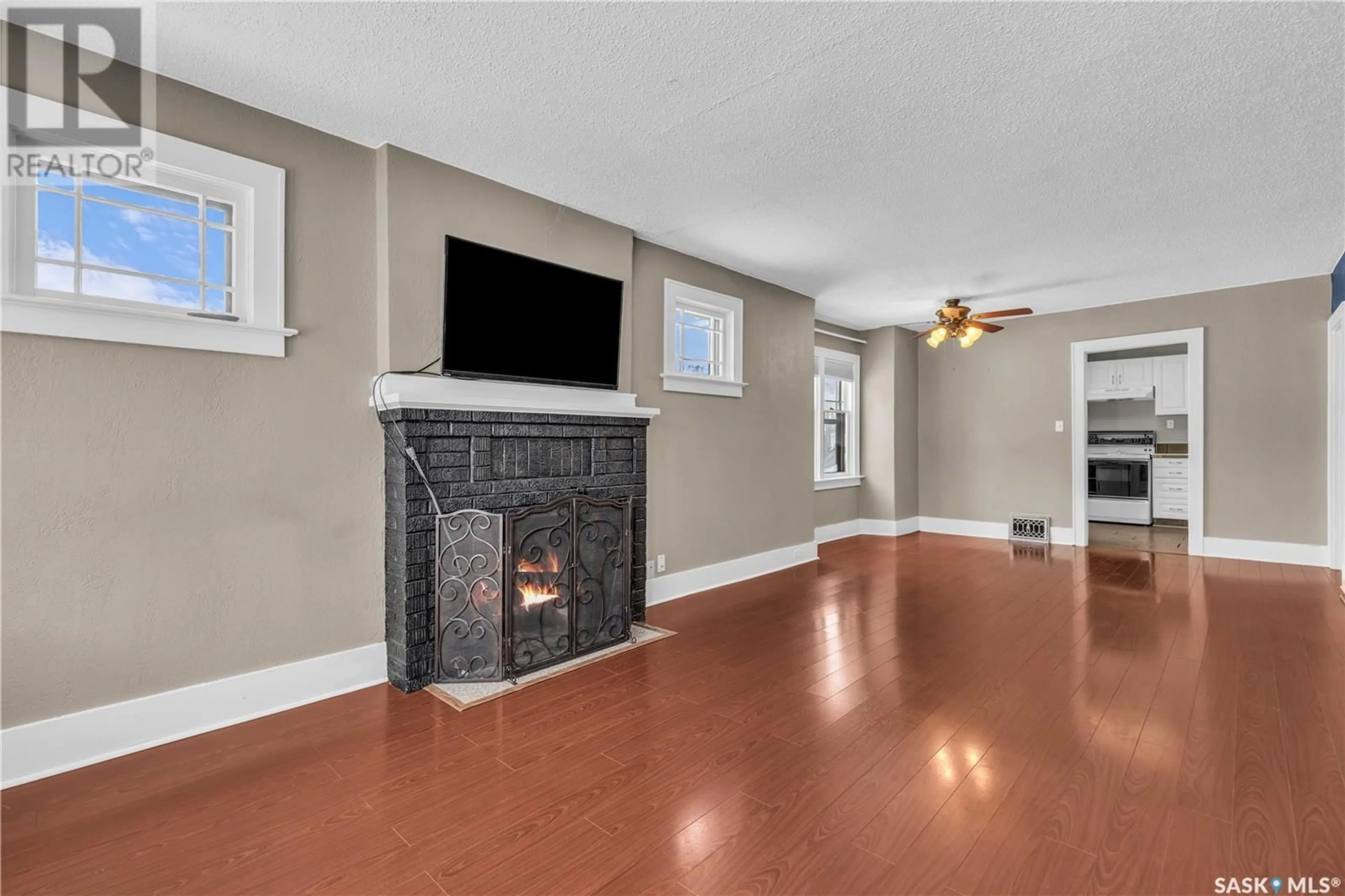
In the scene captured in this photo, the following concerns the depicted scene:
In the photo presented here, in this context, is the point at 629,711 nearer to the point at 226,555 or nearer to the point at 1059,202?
the point at 226,555

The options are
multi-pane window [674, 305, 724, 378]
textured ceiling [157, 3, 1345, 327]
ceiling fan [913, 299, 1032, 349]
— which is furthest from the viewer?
ceiling fan [913, 299, 1032, 349]

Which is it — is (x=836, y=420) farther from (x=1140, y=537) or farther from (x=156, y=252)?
(x=156, y=252)

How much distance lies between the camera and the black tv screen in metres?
3.00

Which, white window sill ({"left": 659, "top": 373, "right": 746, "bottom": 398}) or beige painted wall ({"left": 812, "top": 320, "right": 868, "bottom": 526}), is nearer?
white window sill ({"left": 659, "top": 373, "right": 746, "bottom": 398})

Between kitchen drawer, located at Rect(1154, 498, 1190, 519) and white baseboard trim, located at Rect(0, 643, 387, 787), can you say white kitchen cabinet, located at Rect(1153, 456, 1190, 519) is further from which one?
white baseboard trim, located at Rect(0, 643, 387, 787)

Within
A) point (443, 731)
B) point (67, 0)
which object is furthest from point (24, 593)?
point (67, 0)

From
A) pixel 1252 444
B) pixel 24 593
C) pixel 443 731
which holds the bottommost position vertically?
pixel 443 731

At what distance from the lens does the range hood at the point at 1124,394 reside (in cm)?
734

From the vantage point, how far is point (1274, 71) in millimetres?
2275

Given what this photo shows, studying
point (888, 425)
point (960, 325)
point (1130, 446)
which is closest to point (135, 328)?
point (960, 325)

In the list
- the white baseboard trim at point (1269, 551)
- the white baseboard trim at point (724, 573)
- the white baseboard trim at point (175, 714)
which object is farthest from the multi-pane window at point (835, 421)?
→ the white baseboard trim at point (175, 714)

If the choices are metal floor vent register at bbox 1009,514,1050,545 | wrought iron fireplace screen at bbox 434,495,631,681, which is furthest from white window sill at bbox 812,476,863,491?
wrought iron fireplace screen at bbox 434,495,631,681

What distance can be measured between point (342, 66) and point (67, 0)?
0.81m

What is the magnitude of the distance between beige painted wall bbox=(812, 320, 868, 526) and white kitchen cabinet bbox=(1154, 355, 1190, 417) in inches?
137
